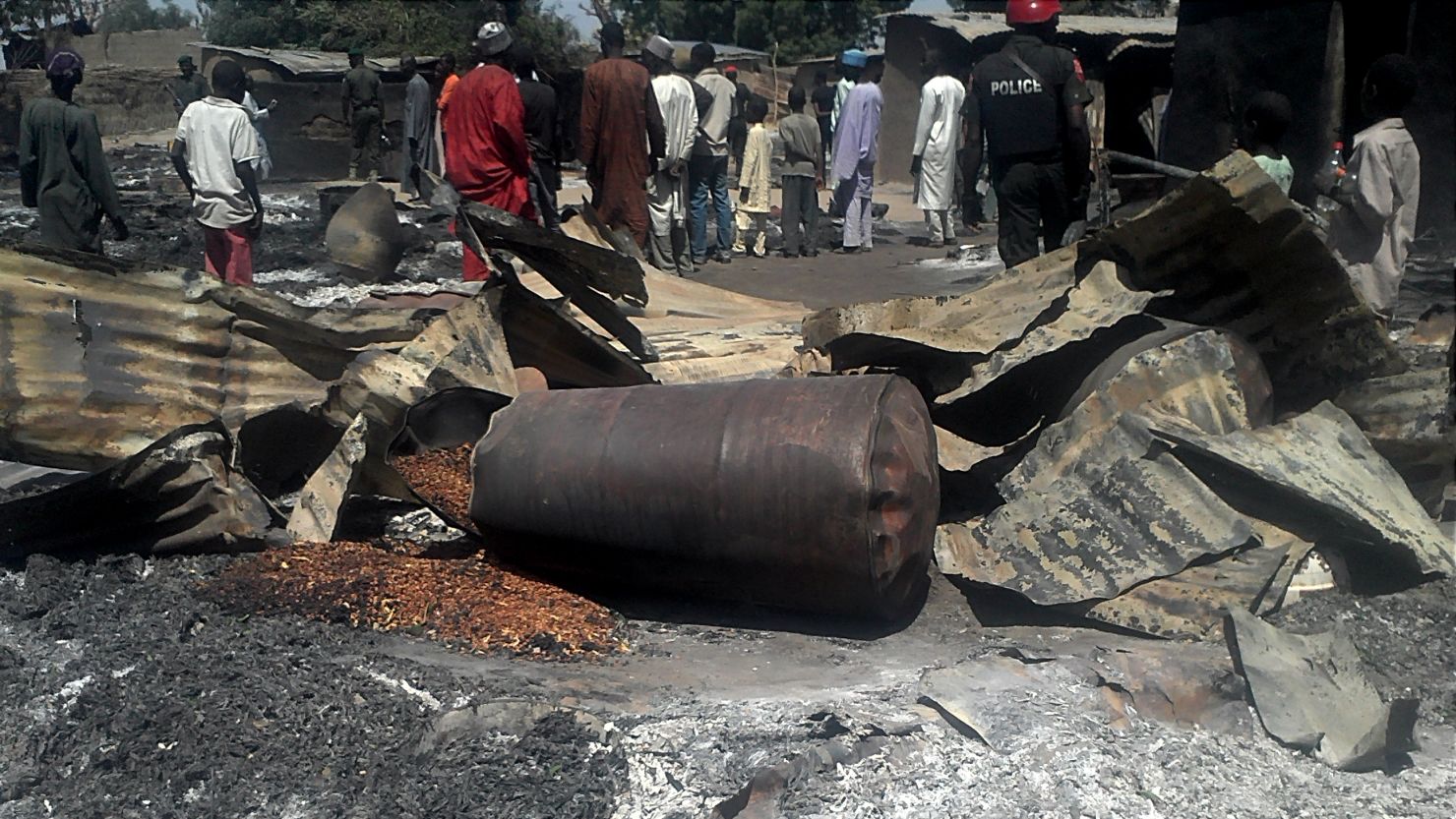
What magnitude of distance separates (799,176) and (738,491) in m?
7.51

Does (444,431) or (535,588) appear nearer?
(535,588)

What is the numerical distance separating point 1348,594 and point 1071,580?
2.82 ft

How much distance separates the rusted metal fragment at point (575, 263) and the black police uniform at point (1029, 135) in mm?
2184

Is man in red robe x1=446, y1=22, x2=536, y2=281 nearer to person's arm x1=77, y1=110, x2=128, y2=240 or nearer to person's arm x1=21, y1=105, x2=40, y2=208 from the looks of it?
person's arm x1=77, y1=110, x2=128, y2=240

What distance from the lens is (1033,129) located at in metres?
6.00

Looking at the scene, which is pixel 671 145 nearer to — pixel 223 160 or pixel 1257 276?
pixel 223 160

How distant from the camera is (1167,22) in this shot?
17484mm

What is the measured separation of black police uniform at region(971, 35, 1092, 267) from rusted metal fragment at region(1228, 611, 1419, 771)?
324cm

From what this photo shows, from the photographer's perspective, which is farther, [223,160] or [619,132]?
[619,132]

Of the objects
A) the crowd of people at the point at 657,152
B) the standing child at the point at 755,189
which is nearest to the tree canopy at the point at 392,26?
the standing child at the point at 755,189

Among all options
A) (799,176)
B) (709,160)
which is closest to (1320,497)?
(709,160)

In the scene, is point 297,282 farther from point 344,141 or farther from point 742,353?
point 344,141

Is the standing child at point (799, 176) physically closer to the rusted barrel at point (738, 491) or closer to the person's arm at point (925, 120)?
the person's arm at point (925, 120)

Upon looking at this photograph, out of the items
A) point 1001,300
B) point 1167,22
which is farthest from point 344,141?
point 1001,300
